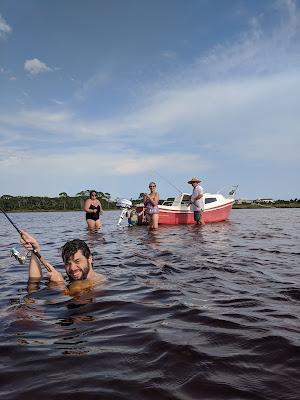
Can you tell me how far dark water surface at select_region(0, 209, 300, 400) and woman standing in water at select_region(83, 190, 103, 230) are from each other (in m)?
10.1

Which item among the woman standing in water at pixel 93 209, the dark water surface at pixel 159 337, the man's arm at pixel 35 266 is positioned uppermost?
the woman standing in water at pixel 93 209

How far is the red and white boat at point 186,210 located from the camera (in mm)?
20156

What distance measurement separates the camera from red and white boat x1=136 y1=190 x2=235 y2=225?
20156 mm

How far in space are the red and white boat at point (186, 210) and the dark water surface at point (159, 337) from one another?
43.3 ft

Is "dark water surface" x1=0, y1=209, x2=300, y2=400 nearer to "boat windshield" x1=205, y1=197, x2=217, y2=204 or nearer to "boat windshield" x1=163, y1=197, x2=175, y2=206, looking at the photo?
"boat windshield" x1=205, y1=197, x2=217, y2=204

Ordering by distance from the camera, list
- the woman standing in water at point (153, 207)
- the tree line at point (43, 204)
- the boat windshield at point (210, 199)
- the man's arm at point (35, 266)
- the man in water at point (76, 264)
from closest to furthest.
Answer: the man in water at point (76, 264) → the man's arm at point (35, 266) → the woman standing in water at point (153, 207) → the boat windshield at point (210, 199) → the tree line at point (43, 204)

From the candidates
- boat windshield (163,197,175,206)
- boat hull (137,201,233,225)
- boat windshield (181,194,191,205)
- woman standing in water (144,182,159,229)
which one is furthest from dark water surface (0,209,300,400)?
boat windshield (163,197,175,206)

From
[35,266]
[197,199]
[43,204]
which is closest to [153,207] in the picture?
[197,199]

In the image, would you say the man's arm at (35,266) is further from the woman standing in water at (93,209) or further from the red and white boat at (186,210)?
the red and white boat at (186,210)

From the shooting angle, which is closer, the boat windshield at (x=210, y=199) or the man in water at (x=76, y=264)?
the man in water at (x=76, y=264)

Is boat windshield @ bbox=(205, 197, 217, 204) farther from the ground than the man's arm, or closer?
farther from the ground

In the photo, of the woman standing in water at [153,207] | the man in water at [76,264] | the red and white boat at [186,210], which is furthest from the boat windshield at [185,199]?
the man in water at [76,264]

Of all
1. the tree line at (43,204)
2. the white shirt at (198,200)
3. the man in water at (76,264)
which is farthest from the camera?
the tree line at (43,204)

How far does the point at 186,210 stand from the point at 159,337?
17.2 m
